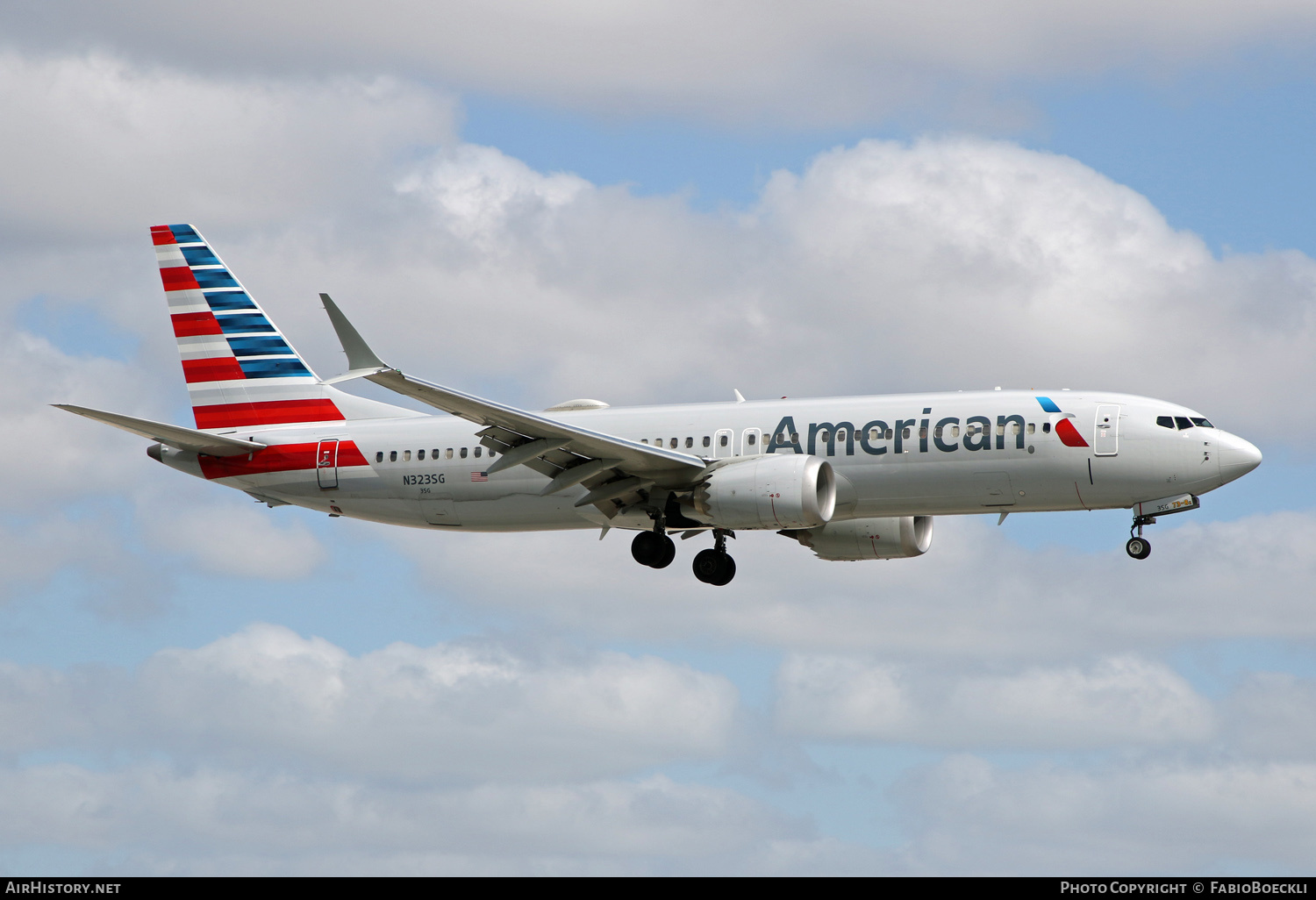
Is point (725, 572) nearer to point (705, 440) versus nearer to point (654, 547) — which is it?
point (654, 547)

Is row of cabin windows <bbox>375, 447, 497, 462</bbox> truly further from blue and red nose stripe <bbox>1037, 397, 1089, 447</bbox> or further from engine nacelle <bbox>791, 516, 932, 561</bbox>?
blue and red nose stripe <bbox>1037, 397, 1089, 447</bbox>

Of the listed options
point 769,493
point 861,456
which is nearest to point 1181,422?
point 861,456

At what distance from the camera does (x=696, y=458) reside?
43.4 meters

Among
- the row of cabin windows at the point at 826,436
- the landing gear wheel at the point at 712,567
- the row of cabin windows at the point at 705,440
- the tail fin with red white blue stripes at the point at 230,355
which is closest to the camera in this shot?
the row of cabin windows at the point at 826,436

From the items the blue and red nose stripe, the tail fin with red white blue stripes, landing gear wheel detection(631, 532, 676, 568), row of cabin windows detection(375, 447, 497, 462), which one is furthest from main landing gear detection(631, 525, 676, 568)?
the blue and red nose stripe

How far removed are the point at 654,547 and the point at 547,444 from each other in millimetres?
5011

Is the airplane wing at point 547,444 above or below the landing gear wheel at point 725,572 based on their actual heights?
above

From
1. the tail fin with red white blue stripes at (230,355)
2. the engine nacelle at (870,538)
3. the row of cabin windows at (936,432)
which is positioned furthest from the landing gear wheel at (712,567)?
the tail fin with red white blue stripes at (230,355)

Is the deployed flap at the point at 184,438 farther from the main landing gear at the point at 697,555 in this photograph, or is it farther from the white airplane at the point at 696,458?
the main landing gear at the point at 697,555

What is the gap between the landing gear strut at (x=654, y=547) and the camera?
45.3 m

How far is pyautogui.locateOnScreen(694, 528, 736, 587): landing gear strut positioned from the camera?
4678cm

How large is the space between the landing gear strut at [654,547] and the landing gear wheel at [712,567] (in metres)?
1.32

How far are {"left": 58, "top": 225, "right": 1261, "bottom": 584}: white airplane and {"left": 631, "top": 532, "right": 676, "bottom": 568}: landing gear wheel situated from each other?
6 centimetres
